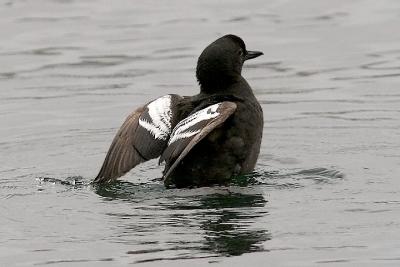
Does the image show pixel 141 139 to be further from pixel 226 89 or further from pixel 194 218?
pixel 194 218

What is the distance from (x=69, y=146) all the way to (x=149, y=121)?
1.60 metres

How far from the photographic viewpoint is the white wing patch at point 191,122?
34.1ft

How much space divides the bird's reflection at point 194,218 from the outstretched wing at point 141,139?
0.18 meters

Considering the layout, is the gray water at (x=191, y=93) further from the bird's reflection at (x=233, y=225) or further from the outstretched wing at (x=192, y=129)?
the outstretched wing at (x=192, y=129)

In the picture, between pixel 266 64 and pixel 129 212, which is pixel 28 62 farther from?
pixel 129 212

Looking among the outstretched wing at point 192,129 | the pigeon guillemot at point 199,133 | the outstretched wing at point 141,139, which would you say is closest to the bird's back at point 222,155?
the pigeon guillemot at point 199,133

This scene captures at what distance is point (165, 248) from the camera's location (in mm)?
8766

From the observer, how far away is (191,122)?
10.5 meters

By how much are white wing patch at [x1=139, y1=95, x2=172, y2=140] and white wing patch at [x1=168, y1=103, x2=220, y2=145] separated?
22cm

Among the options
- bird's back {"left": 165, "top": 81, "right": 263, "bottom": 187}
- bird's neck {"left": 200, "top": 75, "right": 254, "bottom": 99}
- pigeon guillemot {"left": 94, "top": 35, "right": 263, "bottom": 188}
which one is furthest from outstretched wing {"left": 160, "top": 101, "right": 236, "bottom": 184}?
bird's neck {"left": 200, "top": 75, "right": 254, "bottom": 99}

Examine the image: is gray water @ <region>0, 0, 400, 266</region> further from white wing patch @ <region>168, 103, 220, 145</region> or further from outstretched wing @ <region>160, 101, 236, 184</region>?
white wing patch @ <region>168, 103, 220, 145</region>

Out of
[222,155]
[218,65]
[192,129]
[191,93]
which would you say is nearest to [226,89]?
[218,65]

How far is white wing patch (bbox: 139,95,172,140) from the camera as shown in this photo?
10.9 meters

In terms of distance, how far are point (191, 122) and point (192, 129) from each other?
0.50 feet
